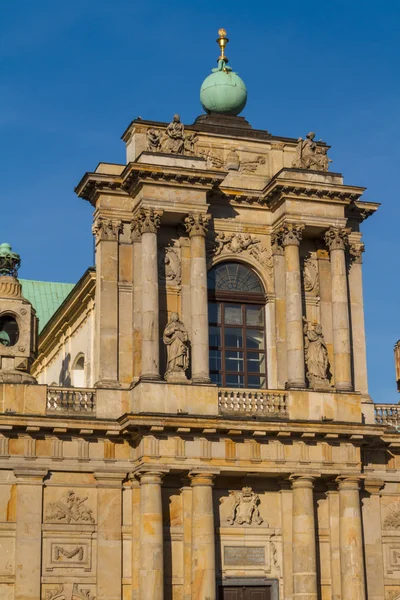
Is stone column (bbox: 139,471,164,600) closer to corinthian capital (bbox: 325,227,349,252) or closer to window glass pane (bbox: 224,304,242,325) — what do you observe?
window glass pane (bbox: 224,304,242,325)

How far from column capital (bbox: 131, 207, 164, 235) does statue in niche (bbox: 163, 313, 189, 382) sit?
2.31 m

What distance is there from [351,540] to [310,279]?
7226mm

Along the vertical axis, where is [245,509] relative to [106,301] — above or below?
below

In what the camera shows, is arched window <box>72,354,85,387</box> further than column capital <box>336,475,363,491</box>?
Yes

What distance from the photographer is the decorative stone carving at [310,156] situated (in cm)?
3562

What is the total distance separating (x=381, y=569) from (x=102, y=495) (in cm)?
770

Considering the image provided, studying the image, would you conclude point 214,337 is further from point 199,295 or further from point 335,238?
point 335,238

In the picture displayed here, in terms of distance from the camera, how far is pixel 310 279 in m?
35.4

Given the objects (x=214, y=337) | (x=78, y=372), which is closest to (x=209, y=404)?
(x=214, y=337)

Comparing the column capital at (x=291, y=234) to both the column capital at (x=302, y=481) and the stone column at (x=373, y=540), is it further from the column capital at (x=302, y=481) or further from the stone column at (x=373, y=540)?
the stone column at (x=373, y=540)

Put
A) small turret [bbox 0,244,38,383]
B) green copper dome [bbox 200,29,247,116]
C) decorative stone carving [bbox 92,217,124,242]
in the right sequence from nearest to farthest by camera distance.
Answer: small turret [bbox 0,244,38,383], decorative stone carving [bbox 92,217,124,242], green copper dome [bbox 200,29,247,116]

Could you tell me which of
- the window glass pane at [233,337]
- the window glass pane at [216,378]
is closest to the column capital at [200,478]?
the window glass pane at [216,378]

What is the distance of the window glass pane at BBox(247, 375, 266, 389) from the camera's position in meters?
34.8

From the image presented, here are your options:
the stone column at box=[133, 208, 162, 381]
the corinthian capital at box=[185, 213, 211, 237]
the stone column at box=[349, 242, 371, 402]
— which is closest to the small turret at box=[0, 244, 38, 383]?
the stone column at box=[133, 208, 162, 381]
